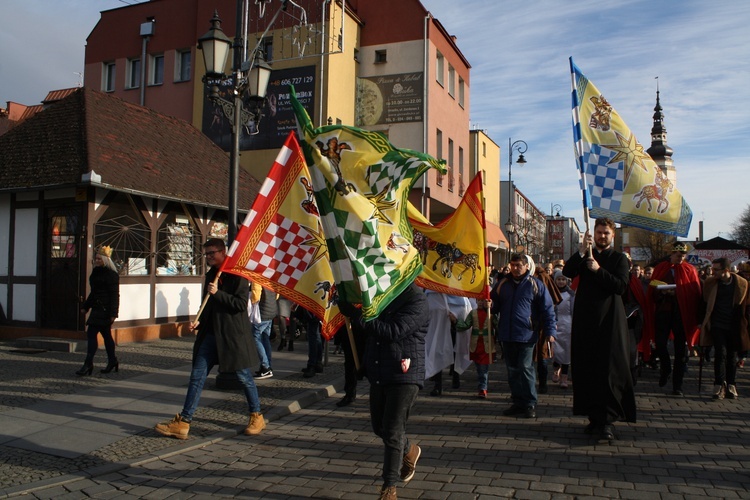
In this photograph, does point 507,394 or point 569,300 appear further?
point 569,300

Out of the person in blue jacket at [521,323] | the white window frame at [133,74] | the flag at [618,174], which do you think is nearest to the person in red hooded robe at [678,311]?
the flag at [618,174]

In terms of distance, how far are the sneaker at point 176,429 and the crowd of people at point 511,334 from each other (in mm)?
13

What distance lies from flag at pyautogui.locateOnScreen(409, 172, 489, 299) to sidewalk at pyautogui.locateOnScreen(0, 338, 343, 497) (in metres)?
2.48

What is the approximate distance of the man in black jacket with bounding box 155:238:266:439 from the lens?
631 cm

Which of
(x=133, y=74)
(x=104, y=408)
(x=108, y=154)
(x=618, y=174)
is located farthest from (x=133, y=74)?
(x=618, y=174)

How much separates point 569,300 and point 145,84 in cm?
2136

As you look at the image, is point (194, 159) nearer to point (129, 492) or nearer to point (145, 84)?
point (145, 84)

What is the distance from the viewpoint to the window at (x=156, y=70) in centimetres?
2536

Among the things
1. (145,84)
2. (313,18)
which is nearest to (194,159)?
(313,18)

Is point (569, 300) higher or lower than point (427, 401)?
higher

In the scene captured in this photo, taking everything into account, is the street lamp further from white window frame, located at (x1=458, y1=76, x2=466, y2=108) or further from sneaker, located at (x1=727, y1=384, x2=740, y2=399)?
white window frame, located at (x1=458, y1=76, x2=466, y2=108)

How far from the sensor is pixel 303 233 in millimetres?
6645

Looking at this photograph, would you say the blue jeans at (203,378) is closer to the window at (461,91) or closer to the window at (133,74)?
the window at (133,74)

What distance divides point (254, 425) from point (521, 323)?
11.0 feet
